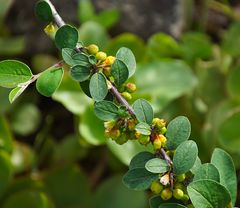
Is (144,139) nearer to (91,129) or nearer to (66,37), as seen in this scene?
(66,37)

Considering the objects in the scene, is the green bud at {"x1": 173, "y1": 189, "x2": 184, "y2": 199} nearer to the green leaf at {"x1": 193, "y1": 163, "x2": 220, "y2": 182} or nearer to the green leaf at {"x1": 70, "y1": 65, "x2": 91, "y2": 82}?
the green leaf at {"x1": 193, "y1": 163, "x2": 220, "y2": 182}

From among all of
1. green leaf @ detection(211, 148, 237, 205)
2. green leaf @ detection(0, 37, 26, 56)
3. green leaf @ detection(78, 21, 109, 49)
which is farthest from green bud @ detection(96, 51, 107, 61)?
green leaf @ detection(0, 37, 26, 56)

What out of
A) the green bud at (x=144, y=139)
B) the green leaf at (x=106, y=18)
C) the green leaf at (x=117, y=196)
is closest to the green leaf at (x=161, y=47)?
the green leaf at (x=106, y=18)

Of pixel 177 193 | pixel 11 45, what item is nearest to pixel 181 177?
pixel 177 193

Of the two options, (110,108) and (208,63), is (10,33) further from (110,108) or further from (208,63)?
(110,108)

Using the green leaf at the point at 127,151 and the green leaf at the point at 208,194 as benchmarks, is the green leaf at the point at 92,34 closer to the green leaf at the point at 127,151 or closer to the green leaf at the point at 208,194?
the green leaf at the point at 127,151

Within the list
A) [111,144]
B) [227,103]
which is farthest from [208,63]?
[111,144]
